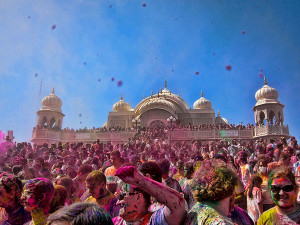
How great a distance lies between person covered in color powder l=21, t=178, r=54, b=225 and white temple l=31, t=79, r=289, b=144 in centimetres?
1964

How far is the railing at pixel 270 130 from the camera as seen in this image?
24.5 metres

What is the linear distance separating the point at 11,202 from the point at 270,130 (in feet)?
86.1

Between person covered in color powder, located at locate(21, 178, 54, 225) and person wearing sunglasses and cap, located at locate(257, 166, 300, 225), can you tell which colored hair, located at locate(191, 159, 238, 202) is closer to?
person wearing sunglasses and cap, located at locate(257, 166, 300, 225)

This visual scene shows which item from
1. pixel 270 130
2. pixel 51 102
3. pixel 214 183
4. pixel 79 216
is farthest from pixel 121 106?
pixel 79 216

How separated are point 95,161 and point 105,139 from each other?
64.3ft

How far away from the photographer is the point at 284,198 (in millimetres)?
2416

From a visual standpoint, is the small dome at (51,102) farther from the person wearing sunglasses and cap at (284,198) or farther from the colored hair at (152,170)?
the person wearing sunglasses and cap at (284,198)

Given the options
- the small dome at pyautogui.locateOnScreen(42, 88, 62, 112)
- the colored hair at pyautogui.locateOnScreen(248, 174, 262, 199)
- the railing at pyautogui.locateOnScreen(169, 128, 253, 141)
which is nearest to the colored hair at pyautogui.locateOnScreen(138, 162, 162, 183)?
the colored hair at pyautogui.locateOnScreen(248, 174, 262, 199)

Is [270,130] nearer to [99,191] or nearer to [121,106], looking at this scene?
[121,106]

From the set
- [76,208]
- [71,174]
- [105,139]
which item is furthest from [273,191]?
[105,139]

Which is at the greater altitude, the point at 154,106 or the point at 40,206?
the point at 154,106

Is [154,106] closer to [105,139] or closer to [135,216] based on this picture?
[105,139]

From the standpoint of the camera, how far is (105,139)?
86.3 feet

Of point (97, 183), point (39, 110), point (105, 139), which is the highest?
point (39, 110)
